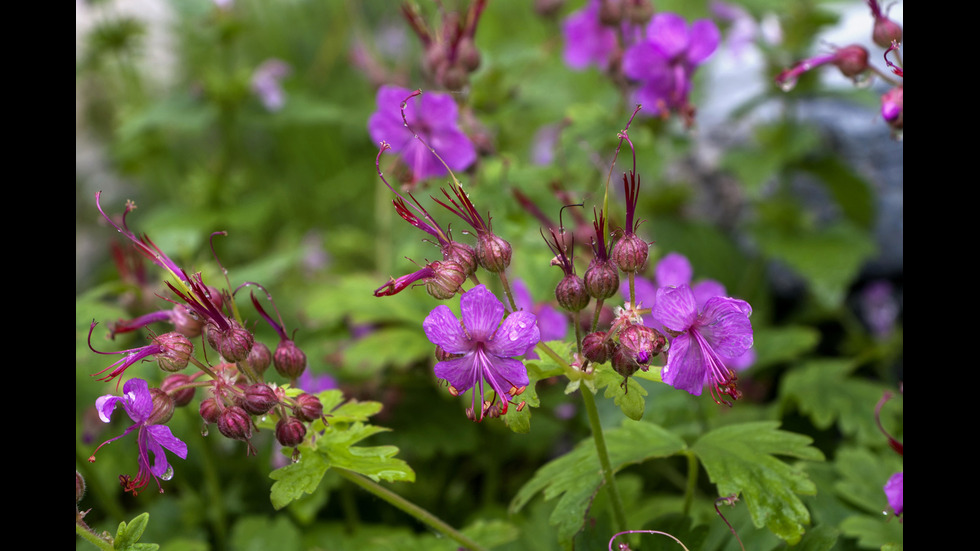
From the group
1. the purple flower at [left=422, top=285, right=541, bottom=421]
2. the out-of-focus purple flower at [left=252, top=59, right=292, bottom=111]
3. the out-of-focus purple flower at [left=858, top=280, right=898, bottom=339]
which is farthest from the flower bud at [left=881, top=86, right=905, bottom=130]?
the out-of-focus purple flower at [left=252, top=59, right=292, bottom=111]

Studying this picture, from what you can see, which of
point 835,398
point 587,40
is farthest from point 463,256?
point 587,40

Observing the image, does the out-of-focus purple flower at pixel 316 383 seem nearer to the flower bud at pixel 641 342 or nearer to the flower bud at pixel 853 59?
the flower bud at pixel 641 342

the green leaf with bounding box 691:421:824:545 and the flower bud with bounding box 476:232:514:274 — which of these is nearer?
the flower bud with bounding box 476:232:514:274

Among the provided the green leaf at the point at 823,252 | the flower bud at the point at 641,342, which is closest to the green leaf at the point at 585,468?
the flower bud at the point at 641,342

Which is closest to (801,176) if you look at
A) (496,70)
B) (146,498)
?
(496,70)

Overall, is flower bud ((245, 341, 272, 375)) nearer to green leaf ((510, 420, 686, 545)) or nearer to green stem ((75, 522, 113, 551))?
green stem ((75, 522, 113, 551))

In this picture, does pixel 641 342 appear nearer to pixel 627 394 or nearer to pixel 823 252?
pixel 627 394
